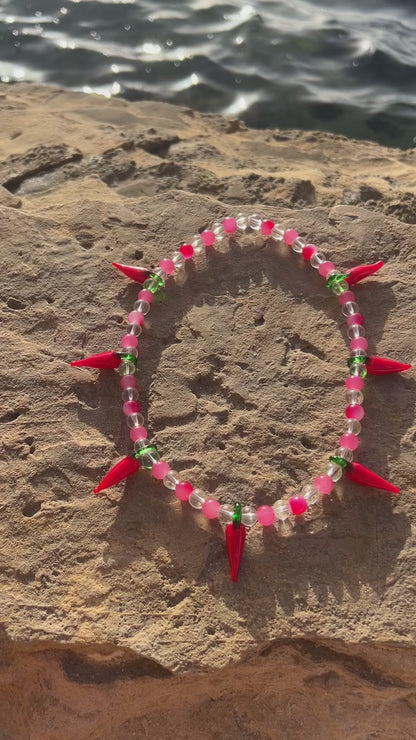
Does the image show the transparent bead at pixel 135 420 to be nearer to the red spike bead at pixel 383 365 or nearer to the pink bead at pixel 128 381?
the pink bead at pixel 128 381

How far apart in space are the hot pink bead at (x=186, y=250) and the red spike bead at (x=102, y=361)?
50 centimetres

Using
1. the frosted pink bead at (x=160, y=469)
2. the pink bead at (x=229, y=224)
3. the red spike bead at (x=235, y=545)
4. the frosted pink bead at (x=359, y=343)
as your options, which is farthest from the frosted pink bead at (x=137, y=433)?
the pink bead at (x=229, y=224)

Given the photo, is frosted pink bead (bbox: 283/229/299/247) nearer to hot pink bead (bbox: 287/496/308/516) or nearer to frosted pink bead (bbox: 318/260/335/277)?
frosted pink bead (bbox: 318/260/335/277)

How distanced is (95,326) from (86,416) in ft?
1.15

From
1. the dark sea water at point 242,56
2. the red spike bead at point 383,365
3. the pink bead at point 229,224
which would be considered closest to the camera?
the red spike bead at point 383,365

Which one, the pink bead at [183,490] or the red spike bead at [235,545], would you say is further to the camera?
the pink bead at [183,490]

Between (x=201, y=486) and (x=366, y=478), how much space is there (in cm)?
51

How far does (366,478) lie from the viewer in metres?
2.27

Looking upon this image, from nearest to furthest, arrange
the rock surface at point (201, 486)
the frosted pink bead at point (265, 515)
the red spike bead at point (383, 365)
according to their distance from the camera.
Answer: the rock surface at point (201, 486)
the frosted pink bead at point (265, 515)
the red spike bead at point (383, 365)

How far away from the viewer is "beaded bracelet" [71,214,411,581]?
2.26m

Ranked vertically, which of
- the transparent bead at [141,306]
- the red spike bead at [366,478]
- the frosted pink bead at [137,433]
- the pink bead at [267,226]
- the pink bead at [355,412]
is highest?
the pink bead at [267,226]

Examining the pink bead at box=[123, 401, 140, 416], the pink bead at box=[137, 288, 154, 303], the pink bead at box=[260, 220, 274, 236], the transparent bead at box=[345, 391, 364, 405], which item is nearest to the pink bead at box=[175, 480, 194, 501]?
the pink bead at box=[123, 401, 140, 416]

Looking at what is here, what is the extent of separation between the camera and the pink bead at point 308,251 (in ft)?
8.88

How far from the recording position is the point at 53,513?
227 cm
